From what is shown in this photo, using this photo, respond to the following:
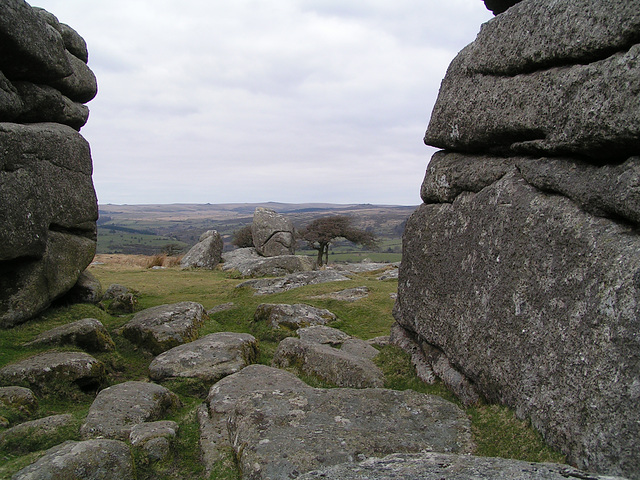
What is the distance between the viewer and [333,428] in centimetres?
812

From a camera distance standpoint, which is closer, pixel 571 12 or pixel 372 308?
pixel 571 12

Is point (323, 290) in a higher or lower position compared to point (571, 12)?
lower

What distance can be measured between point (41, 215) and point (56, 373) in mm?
7245

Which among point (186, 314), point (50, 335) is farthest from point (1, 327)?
point (186, 314)

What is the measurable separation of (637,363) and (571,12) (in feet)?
19.0

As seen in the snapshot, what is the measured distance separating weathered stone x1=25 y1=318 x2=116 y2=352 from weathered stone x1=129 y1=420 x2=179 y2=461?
23.2ft

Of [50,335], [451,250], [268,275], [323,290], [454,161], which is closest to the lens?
[451,250]

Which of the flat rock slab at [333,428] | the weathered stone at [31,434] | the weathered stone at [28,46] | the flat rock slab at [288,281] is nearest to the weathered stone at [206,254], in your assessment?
the flat rock slab at [288,281]

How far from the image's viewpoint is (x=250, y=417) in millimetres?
8492

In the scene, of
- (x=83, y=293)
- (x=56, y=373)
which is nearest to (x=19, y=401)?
(x=56, y=373)

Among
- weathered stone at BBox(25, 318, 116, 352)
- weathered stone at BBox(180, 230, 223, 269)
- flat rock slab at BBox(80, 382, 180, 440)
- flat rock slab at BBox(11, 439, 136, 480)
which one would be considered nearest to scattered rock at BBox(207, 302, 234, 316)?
weathered stone at BBox(25, 318, 116, 352)

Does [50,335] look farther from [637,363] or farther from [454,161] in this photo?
[637,363]

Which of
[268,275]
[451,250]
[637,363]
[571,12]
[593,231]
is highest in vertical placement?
[571,12]

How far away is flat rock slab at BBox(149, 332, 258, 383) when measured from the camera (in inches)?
521
